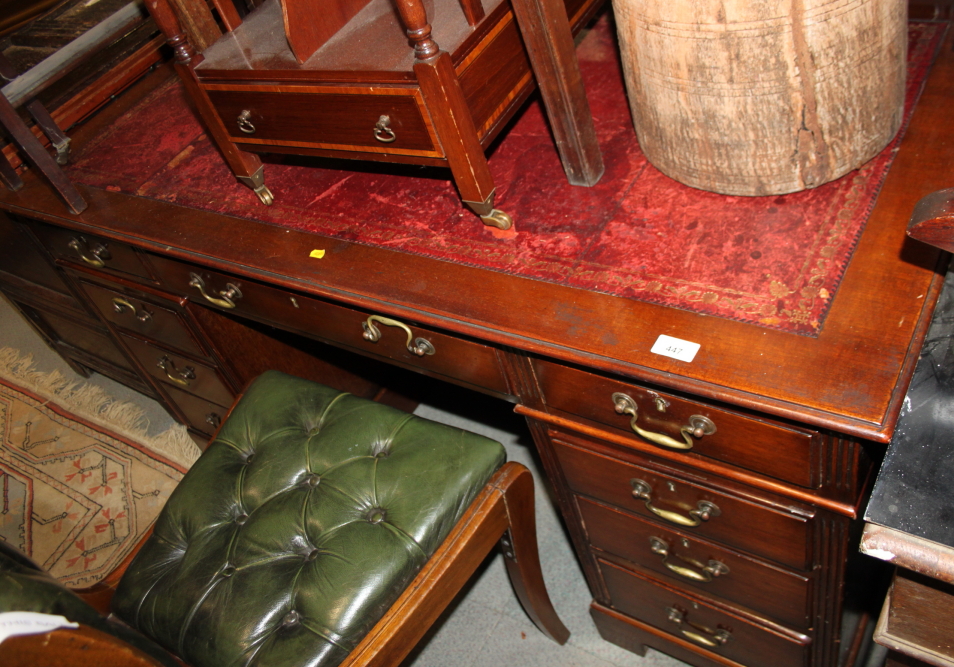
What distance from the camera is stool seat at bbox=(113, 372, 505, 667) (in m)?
1.20

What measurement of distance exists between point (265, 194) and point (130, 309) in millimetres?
661

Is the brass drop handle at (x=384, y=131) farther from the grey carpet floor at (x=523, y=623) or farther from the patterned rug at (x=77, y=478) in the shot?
the patterned rug at (x=77, y=478)

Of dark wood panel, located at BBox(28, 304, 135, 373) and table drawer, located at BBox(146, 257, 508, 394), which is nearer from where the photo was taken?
table drawer, located at BBox(146, 257, 508, 394)

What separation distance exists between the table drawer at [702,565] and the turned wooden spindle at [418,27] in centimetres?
80

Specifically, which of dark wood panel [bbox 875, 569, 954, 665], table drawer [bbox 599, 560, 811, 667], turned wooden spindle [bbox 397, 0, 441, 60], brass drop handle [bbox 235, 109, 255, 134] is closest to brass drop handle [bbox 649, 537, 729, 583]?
table drawer [bbox 599, 560, 811, 667]

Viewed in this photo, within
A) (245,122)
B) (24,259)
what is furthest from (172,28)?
(24,259)

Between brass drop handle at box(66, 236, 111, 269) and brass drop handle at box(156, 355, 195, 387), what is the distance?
1.07 feet

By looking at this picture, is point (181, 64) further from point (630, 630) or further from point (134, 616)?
point (630, 630)

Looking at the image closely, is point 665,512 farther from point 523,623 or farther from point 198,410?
point 198,410

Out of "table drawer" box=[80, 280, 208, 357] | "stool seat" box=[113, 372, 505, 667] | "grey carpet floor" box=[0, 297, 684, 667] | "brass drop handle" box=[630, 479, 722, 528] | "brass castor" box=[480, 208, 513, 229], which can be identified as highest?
"brass castor" box=[480, 208, 513, 229]

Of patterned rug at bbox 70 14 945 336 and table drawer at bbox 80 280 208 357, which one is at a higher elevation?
patterned rug at bbox 70 14 945 336

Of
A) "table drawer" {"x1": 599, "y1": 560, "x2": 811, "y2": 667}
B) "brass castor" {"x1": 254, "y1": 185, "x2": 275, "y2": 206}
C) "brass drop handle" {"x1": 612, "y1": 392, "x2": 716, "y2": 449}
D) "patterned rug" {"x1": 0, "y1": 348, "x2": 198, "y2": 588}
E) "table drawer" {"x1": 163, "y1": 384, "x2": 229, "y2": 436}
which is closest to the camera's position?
"brass drop handle" {"x1": 612, "y1": 392, "x2": 716, "y2": 449}

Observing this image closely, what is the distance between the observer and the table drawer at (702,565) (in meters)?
1.18

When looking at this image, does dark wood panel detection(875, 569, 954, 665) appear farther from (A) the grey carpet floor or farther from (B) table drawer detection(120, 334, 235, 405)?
(B) table drawer detection(120, 334, 235, 405)
